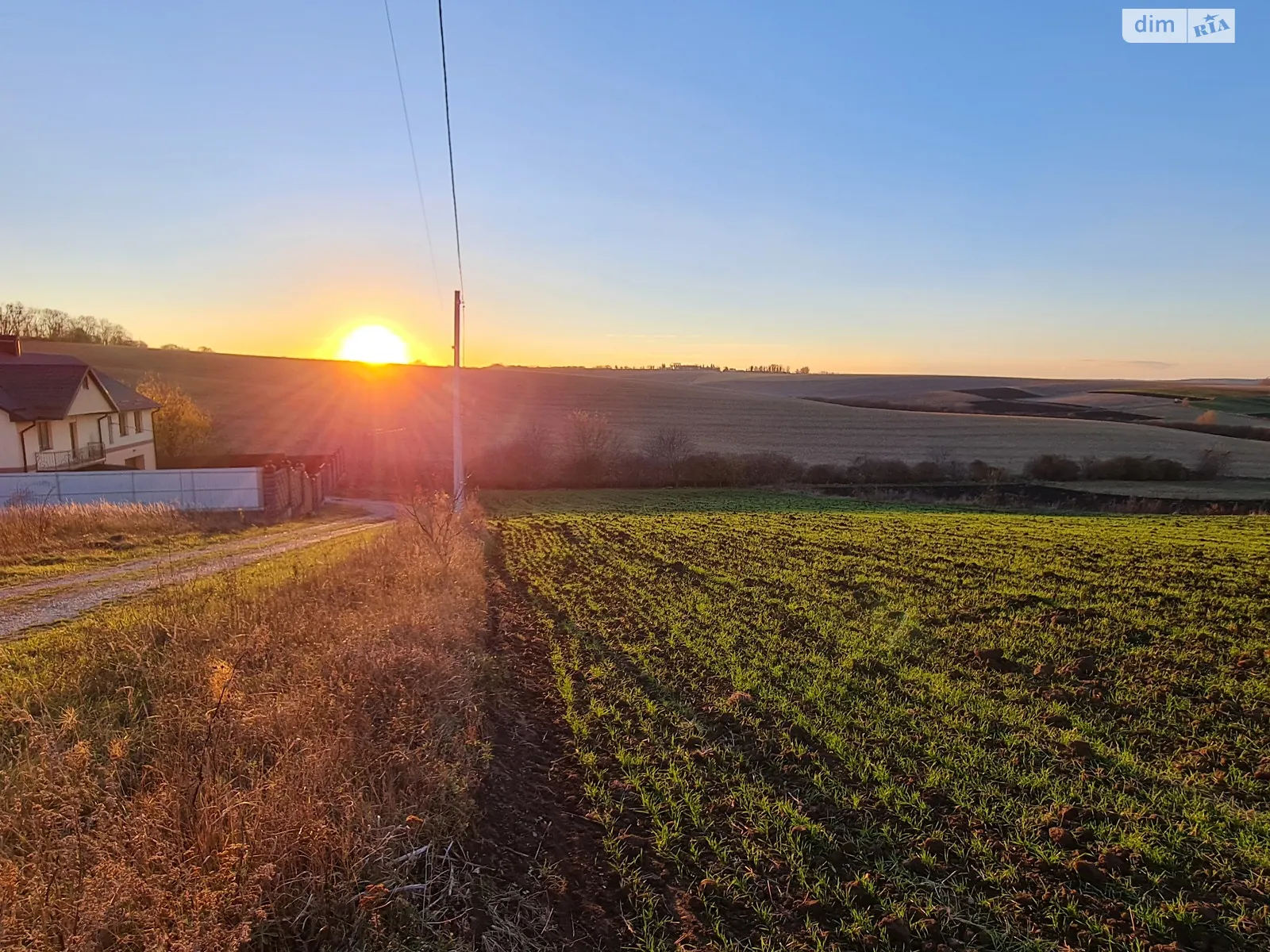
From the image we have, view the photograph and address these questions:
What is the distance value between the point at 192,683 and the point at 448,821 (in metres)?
3.18

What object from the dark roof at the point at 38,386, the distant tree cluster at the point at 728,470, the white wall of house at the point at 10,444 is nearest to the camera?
the white wall of house at the point at 10,444

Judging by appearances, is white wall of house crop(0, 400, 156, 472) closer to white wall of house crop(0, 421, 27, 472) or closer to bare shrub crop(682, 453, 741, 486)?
white wall of house crop(0, 421, 27, 472)

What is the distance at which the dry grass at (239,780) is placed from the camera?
332 cm

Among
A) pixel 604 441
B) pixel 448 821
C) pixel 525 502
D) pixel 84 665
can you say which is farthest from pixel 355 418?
pixel 448 821

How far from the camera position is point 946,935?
3.63 m

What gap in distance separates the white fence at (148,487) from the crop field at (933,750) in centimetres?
1747

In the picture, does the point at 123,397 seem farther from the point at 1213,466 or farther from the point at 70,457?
the point at 1213,466

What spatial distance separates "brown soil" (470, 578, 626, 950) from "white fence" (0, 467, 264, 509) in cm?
2027

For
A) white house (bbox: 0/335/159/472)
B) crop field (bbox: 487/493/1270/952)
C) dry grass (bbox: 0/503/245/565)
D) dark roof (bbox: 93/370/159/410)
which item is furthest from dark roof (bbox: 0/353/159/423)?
crop field (bbox: 487/493/1270/952)

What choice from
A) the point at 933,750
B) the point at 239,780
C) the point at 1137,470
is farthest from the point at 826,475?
the point at 239,780

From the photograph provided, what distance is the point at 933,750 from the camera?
18.1 feet

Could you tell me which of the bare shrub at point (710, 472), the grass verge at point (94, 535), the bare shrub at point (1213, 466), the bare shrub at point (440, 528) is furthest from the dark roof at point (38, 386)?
the bare shrub at point (1213, 466)

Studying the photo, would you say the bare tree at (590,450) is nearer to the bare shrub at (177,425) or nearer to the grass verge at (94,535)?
the grass verge at (94,535)

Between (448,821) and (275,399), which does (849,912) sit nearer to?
(448,821)
